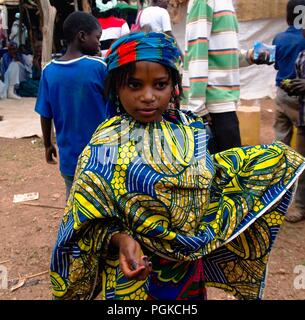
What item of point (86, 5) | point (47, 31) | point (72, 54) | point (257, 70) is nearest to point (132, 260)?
point (72, 54)

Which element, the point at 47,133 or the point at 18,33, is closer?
the point at 47,133

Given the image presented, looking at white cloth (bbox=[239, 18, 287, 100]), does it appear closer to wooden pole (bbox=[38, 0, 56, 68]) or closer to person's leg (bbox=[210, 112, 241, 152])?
wooden pole (bbox=[38, 0, 56, 68])

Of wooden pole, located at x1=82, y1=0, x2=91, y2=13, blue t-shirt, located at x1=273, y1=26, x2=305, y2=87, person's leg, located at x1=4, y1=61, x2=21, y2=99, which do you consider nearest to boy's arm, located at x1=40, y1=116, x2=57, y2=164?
blue t-shirt, located at x1=273, y1=26, x2=305, y2=87

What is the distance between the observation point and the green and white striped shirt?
2627 millimetres

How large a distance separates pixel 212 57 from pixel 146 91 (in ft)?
4.61

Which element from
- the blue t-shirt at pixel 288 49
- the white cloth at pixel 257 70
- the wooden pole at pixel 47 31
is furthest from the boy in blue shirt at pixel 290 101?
the white cloth at pixel 257 70

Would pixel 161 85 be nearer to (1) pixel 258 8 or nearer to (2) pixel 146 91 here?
(2) pixel 146 91

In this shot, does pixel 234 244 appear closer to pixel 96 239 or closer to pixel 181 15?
pixel 96 239

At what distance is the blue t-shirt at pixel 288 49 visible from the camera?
374cm

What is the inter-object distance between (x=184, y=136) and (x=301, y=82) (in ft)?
6.22

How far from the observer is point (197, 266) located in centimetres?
164

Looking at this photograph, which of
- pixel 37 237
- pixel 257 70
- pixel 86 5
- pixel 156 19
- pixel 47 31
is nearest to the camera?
pixel 37 237

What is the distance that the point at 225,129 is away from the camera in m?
2.80

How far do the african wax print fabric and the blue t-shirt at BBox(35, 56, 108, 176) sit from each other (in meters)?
1.01
